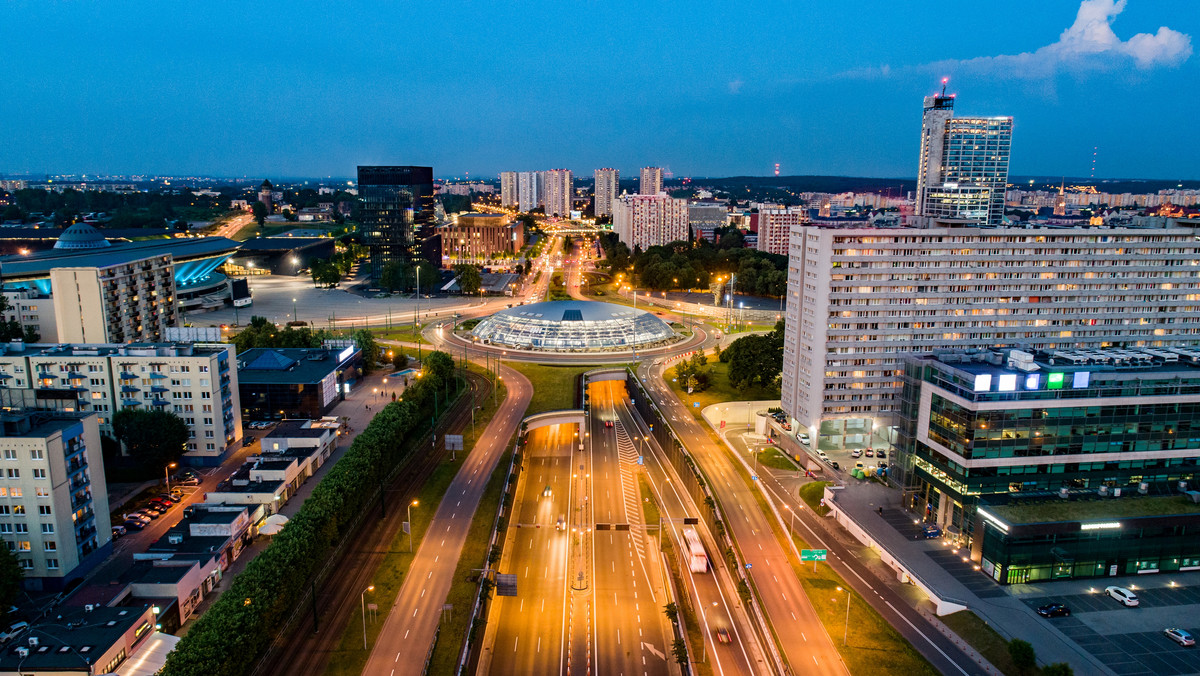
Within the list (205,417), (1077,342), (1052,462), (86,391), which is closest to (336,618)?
(205,417)

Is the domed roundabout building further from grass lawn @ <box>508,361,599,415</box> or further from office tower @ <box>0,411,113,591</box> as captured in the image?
office tower @ <box>0,411,113,591</box>

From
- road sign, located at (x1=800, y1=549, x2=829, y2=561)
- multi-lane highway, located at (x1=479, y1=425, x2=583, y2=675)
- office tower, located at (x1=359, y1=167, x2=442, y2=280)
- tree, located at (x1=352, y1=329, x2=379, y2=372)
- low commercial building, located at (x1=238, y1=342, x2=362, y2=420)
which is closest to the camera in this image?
multi-lane highway, located at (x1=479, y1=425, x2=583, y2=675)

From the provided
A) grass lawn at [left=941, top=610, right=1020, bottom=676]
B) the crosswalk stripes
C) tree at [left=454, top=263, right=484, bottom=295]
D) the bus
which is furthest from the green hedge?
tree at [left=454, top=263, right=484, bottom=295]

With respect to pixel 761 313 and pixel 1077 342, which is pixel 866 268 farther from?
pixel 761 313

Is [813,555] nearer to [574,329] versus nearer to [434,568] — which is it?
[434,568]

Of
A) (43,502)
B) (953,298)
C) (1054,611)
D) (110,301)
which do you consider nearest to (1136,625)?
(1054,611)
